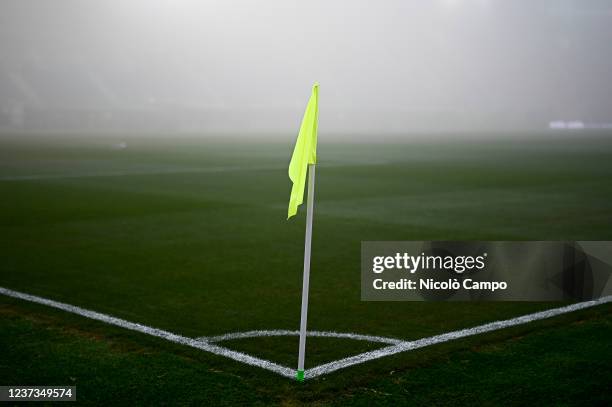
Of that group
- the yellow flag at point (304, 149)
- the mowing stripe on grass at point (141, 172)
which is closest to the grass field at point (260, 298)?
the yellow flag at point (304, 149)

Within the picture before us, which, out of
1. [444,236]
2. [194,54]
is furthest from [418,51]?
[444,236]

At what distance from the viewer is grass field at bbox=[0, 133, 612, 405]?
519 cm

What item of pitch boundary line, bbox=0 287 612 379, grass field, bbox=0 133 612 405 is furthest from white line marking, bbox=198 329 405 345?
grass field, bbox=0 133 612 405

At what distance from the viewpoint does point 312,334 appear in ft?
21.1

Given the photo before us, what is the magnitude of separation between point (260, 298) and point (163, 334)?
149 cm

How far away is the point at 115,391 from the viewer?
5039 mm

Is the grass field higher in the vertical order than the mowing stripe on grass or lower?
lower

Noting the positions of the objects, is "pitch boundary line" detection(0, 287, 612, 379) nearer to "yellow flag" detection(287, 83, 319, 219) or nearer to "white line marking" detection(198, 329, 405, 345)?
"white line marking" detection(198, 329, 405, 345)

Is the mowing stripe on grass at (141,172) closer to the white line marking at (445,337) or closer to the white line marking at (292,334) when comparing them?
the white line marking at (292,334)

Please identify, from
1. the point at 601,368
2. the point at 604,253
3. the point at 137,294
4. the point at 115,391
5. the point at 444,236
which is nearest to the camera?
the point at 115,391

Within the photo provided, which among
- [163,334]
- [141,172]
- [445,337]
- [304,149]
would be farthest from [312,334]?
[141,172]

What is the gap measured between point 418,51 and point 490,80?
363 inches

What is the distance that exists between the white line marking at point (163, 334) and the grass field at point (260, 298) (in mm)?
96

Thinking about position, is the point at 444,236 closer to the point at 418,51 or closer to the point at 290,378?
the point at 290,378
